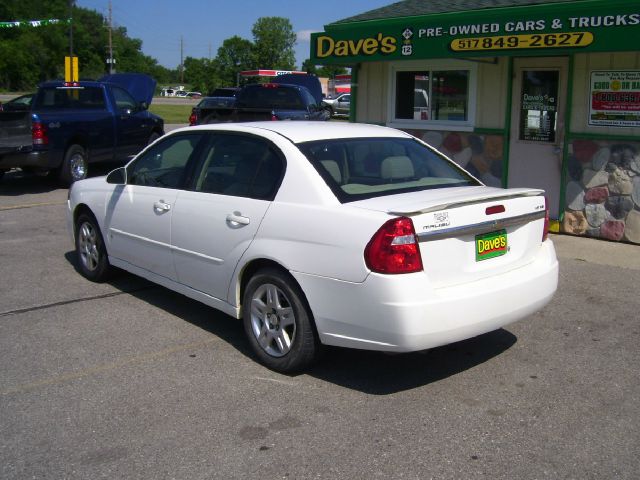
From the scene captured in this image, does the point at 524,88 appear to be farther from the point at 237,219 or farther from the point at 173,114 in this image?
the point at 173,114

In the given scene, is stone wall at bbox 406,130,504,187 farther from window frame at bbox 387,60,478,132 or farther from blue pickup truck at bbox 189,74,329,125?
blue pickup truck at bbox 189,74,329,125

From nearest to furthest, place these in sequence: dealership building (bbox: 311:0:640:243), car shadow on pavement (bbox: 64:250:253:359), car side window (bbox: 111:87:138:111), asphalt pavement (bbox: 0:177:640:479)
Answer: asphalt pavement (bbox: 0:177:640:479) < car shadow on pavement (bbox: 64:250:253:359) < dealership building (bbox: 311:0:640:243) < car side window (bbox: 111:87:138:111)

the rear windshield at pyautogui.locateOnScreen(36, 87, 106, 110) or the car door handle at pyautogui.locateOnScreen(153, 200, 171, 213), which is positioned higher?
the rear windshield at pyautogui.locateOnScreen(36, 87, 106, 110)

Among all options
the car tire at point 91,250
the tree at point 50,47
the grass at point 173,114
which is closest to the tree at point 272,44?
the tree at point 50,47

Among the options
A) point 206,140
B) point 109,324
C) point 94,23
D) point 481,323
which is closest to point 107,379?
point 109,324

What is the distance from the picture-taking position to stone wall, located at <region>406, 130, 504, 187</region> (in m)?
10.2

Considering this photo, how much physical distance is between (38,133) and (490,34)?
313 inches

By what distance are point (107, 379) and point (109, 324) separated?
1.18 metres

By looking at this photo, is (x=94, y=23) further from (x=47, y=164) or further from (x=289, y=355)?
(x=289, y=355)

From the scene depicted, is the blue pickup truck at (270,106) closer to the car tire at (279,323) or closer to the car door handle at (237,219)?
the car door handle at (237,219)

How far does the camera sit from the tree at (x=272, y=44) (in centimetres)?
12788

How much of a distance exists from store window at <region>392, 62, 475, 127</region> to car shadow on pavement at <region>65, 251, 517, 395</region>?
5505 millimetres

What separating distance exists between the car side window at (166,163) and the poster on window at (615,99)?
18.0ft

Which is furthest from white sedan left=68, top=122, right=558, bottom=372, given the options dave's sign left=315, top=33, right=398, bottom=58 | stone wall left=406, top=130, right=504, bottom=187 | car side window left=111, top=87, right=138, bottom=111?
car side window left=111, top=87, right=138, bottom=111
